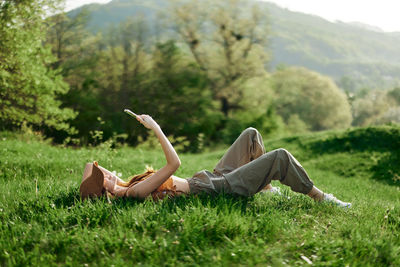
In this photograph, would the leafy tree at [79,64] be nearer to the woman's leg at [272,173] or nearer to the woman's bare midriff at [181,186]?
the woman's bare midriff at [181,186]

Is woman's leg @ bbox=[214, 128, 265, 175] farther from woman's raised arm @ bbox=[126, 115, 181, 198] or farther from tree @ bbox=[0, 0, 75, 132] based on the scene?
tree @ bbox=[0, 0, 75, 132]

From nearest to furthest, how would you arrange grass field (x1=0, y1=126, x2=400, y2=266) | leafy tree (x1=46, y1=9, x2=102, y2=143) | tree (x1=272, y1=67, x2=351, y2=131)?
grass field (x1=0, y1=126, x2=400, y2=266) < leafy tree (x1=46, y1=9, x2=102, y2=143) < tree (x1=272, y1=67, x2=351, y2=131)

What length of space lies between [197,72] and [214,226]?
22.4 m

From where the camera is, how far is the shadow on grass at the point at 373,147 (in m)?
8.54

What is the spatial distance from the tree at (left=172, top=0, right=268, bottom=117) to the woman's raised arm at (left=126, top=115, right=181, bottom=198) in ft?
72.3

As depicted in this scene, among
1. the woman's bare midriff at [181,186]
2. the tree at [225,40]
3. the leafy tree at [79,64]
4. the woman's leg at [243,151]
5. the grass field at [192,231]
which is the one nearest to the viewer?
the grass field at [192,231]

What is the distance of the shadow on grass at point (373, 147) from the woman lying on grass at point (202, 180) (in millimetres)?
5594

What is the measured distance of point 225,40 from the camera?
1033 inches

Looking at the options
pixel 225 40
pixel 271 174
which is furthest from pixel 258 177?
pixel 225 40

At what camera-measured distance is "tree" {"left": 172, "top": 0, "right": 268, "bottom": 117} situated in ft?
83.2

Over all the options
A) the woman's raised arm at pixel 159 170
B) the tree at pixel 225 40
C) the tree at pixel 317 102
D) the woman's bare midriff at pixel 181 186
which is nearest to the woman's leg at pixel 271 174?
the woman's bare midriff at pixel 181 186

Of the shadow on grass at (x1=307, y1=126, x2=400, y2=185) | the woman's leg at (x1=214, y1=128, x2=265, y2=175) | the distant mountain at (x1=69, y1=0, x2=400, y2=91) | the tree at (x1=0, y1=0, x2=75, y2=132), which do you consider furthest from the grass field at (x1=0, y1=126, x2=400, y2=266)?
the distant mountain at (x1=69, y1=0, x2=400, y2=91)

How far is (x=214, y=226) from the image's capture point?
2.82 meters

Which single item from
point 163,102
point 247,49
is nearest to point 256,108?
point 247,49
